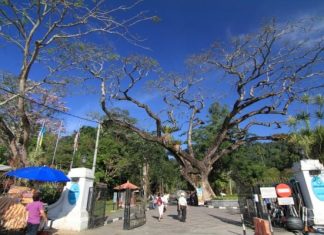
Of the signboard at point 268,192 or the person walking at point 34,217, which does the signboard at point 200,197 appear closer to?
the signboard at point 268,192

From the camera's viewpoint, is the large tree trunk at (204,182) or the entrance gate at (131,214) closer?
the entrance gate at (131,214)

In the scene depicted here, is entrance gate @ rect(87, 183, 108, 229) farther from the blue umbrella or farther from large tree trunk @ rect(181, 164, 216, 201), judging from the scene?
large tree trunk @ rect(181, 164, 216, 201)

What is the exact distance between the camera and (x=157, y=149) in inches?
1602

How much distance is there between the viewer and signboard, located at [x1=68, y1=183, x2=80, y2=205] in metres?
11.6

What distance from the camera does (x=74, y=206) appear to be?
37.8 feet

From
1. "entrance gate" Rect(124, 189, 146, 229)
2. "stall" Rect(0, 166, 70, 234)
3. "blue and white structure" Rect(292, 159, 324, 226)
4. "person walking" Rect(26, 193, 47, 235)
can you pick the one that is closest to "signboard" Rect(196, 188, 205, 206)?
"entrance gate" Rect(124, 189, 146, 229)

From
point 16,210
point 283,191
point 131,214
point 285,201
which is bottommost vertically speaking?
point 16,210

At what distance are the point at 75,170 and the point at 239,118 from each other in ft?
70.6

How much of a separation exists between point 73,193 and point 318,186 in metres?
9.14

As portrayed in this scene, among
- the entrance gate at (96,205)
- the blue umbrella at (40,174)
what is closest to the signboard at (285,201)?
the entrance gate at (96,205)

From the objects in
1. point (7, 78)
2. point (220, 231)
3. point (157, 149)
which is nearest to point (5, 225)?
point (220, 231)

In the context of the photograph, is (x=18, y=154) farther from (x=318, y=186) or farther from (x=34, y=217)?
(x=318, y=186)

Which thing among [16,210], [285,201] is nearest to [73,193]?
[16,210]

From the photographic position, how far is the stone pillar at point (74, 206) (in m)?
11.2
